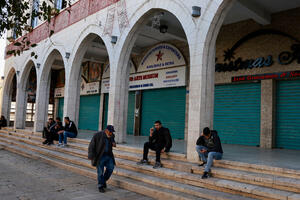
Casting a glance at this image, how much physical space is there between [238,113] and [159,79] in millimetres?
4796

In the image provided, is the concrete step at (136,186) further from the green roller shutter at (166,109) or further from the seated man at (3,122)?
the seated man at (3,122)

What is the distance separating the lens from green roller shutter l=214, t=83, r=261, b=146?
404 inches

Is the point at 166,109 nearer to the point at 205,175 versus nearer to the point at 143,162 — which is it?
the point at 143,162

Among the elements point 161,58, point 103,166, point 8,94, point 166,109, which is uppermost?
point 161,58

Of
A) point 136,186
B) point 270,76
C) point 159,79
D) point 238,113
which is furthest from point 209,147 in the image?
point 159,79

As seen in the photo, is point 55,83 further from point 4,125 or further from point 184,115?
point 184,115

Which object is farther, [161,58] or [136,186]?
[161,58]

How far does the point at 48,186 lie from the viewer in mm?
6145

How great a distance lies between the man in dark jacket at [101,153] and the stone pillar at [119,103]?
392 cm

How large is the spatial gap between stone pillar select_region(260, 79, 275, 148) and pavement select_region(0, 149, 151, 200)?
607cm

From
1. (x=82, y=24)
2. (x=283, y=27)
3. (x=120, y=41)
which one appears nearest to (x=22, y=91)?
(x=82, y=24)

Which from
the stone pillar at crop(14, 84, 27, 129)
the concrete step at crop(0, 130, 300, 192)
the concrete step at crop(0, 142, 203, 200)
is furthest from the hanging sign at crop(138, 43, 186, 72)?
the stone pillar at crop(14, 84, 27, 129)

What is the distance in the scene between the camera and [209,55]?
707 centimetres

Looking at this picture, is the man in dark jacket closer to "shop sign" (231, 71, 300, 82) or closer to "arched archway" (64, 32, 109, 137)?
"shop sign" (231, 71, 300, 82)
